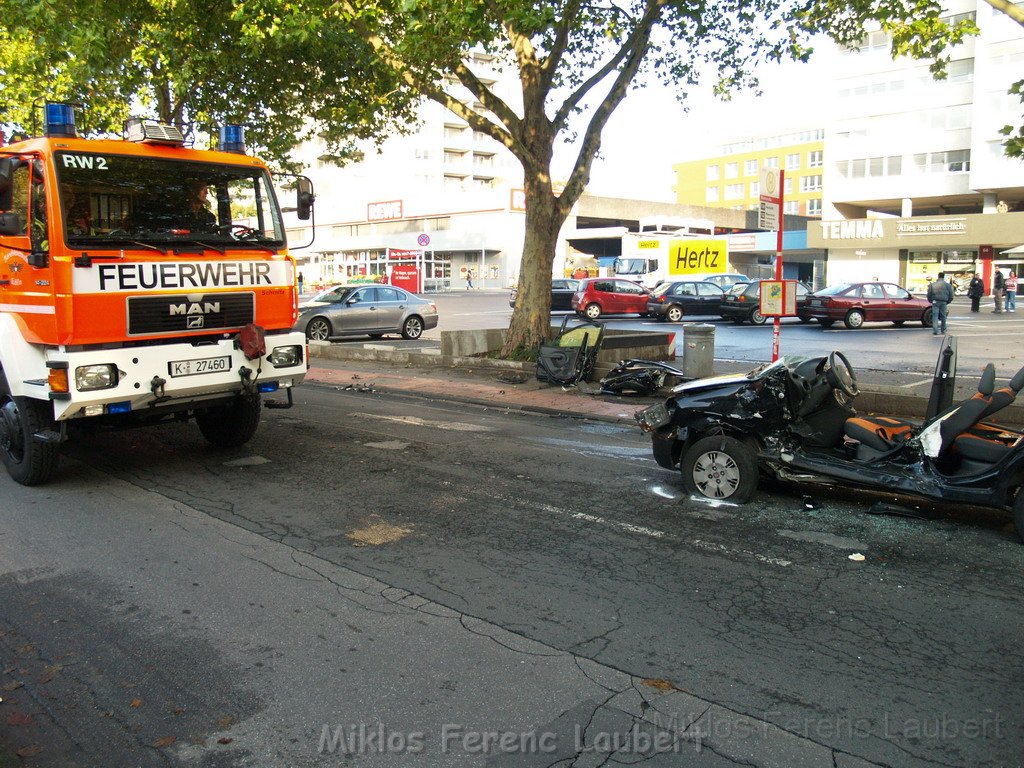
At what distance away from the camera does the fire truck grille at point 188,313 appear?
6.71 meters

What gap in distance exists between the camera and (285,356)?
25.5 ft

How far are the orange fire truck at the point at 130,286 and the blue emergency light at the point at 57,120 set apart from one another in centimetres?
1

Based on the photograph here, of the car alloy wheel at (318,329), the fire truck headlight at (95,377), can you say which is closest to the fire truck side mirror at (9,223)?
the fire truck headlight at (95,377)

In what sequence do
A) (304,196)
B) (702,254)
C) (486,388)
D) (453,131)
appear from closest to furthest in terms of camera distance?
1. (304,196)
2. (486,388)
3. (702,254)
4. (453,131)

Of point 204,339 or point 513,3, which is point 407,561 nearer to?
point 204,339

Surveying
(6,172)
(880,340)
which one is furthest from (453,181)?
(6,172)

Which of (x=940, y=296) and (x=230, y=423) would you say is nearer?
(x=230, y=423)

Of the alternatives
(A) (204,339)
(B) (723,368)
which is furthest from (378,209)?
(A) (204,339)

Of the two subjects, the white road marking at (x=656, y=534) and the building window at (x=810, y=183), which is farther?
the building window at (x=810, y=183)

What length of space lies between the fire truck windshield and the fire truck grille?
0.49 m

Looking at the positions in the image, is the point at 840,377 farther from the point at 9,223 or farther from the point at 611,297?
the point at 611,297

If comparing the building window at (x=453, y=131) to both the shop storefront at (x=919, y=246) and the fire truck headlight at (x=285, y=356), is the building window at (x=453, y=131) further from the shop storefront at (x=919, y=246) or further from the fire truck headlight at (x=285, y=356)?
the fire truck headlight at (x=285, y=356)

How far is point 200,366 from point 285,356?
2.91 feet

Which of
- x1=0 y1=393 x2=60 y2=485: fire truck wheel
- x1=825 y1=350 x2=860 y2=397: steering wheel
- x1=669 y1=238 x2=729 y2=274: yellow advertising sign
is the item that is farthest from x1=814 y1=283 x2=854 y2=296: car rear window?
x1=0 y1=393 x2=60 y2=485: fire truck wheel
